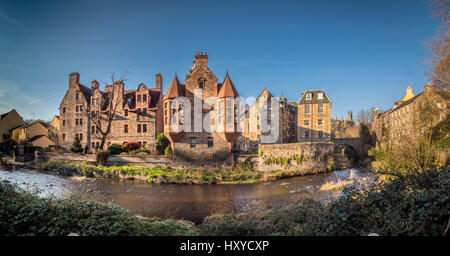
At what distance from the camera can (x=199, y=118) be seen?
18.6 m

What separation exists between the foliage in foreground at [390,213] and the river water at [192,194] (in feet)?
15.2

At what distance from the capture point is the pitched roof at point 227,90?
17.3 meters

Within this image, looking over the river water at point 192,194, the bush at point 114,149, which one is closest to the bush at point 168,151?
the river water at point 192,194

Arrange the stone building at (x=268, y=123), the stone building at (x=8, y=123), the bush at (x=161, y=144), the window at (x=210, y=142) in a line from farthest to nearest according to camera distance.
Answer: the stone building at (x=268, y=123)
the bush at (x=161, y=144)
the window at (x=210, y=142)
the stone building at (x=8, y=123)

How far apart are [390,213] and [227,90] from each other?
1493 centimetres

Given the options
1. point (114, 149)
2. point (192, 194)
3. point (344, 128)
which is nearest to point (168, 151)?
point (114, 149)

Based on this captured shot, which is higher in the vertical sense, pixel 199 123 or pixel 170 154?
pixel 199 123

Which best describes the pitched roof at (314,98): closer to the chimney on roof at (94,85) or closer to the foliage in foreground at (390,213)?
the foliage in foreground at (390,213)
